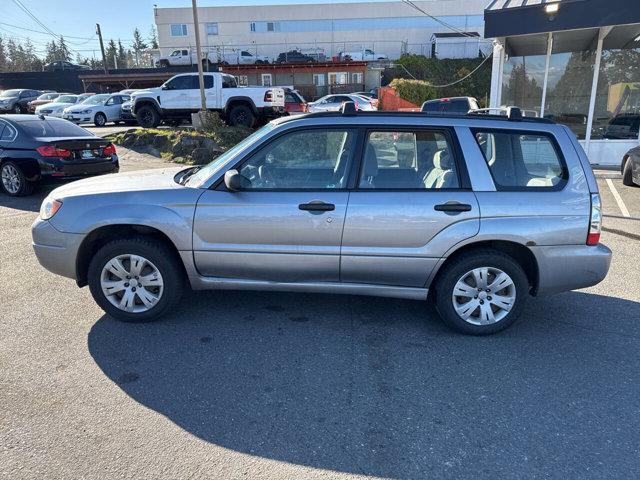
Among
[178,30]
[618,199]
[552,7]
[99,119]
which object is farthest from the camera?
[178,30]

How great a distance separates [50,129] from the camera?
9070 mm

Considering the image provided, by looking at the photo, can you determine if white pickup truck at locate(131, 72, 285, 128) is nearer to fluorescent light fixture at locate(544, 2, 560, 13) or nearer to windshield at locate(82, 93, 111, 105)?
windshield at locate(82, 93, 111, 105)

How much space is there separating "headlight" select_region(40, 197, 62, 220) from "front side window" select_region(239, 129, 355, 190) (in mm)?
1600

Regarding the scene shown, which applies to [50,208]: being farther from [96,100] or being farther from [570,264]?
[96,100]

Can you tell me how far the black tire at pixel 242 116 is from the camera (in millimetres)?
16891

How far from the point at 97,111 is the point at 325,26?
34217mm

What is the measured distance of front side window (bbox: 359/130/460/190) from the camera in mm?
3797

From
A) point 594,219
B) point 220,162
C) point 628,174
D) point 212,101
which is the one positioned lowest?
point 628,174

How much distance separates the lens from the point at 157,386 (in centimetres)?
319

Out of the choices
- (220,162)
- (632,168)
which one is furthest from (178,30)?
(220,162)

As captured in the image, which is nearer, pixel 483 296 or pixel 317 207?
pixel 317 207

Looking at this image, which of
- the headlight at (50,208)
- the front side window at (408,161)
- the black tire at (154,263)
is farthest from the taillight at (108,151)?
the front side window at (408,161)

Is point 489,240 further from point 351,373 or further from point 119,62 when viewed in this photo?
point 119,62

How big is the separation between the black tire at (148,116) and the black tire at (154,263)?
16002 mm
